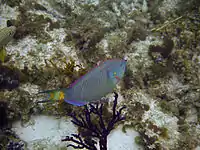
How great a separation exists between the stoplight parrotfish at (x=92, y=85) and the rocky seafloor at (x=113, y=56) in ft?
5.62

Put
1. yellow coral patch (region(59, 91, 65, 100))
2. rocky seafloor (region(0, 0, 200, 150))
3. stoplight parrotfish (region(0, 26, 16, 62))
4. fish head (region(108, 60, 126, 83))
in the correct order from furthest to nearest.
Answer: rocky seafloor (region(0, 0, 200, 150)) → stoplight parrotfish (region(0, 26, 16, 62)) → fish head (region(108, 60, 126, 83)) → yellow coral patch (region(59, 91, 65, 100))

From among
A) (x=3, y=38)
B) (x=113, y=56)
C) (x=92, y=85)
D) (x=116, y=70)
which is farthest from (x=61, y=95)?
(x=113, y=56)

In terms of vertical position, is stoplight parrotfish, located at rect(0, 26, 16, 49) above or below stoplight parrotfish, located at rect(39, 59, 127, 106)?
above

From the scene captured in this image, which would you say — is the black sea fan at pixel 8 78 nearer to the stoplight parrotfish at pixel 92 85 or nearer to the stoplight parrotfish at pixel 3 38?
the stoplight parrotfish at pixel 3 38

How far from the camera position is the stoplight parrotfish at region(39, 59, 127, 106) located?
1896 millimetres

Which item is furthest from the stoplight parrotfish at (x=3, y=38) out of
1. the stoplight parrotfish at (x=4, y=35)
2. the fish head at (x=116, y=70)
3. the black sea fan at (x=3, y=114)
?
the fish head at (x=116, y=70)

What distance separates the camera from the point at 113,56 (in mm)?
4453

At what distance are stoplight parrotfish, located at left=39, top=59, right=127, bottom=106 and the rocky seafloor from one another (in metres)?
1.71

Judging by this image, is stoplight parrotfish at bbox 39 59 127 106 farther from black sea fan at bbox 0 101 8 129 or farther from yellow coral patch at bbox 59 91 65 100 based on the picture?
black sea fan at bbox 0 101 8 129

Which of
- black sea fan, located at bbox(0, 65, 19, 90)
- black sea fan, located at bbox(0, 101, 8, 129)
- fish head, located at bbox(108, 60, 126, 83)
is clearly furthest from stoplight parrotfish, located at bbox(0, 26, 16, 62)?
fish head, located at bbox(108, 60, 126, 83)

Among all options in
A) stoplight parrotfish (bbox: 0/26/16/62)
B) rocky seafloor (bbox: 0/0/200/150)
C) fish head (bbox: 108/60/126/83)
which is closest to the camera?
fish head (bbox: 108/60/126/83)

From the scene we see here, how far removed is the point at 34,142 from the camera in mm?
3371

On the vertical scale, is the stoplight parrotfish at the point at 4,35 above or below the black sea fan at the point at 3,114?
above

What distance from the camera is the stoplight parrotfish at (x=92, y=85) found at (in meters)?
1.90
